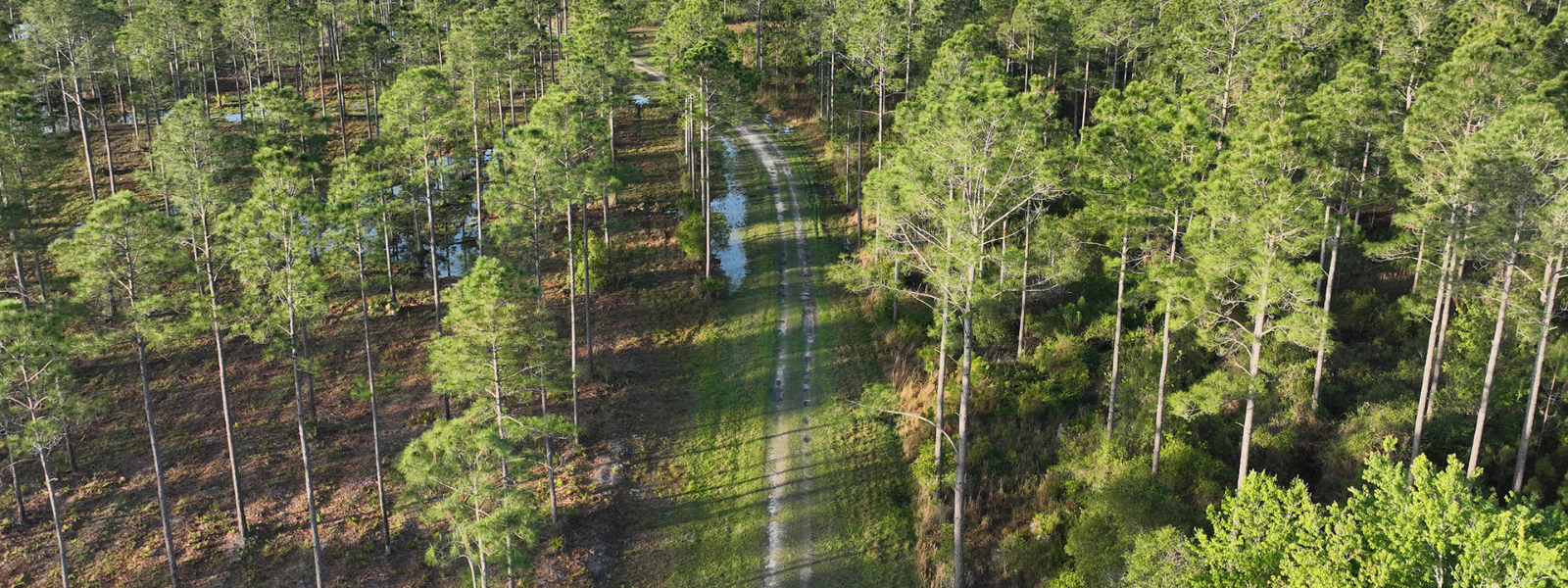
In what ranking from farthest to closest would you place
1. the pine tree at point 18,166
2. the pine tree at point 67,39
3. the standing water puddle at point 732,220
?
the pine tree at point 67,39 → the standing water puddle at point 732,220 → the pine tree at point 18,166

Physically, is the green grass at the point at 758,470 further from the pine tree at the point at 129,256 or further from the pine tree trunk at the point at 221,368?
the pine tree at the point at 129,256

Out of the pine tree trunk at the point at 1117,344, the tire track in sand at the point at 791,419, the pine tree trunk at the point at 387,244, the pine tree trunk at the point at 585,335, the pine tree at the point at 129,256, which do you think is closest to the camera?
the pine tree at the point at 129,256

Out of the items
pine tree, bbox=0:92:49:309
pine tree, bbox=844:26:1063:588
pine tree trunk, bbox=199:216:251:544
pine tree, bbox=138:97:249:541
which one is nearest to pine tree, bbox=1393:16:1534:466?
pine tree, bbox=844:26:1063:588

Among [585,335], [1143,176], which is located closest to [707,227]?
[585,335]

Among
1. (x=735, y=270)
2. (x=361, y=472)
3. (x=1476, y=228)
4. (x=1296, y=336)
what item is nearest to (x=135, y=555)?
(x=361, y=472)

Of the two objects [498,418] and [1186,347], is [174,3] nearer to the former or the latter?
[498,418]

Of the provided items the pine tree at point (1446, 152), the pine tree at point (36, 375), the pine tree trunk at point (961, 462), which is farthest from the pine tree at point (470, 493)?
the pine tree at point (1446, 152)

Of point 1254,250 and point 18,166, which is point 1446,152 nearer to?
point 1254,250
